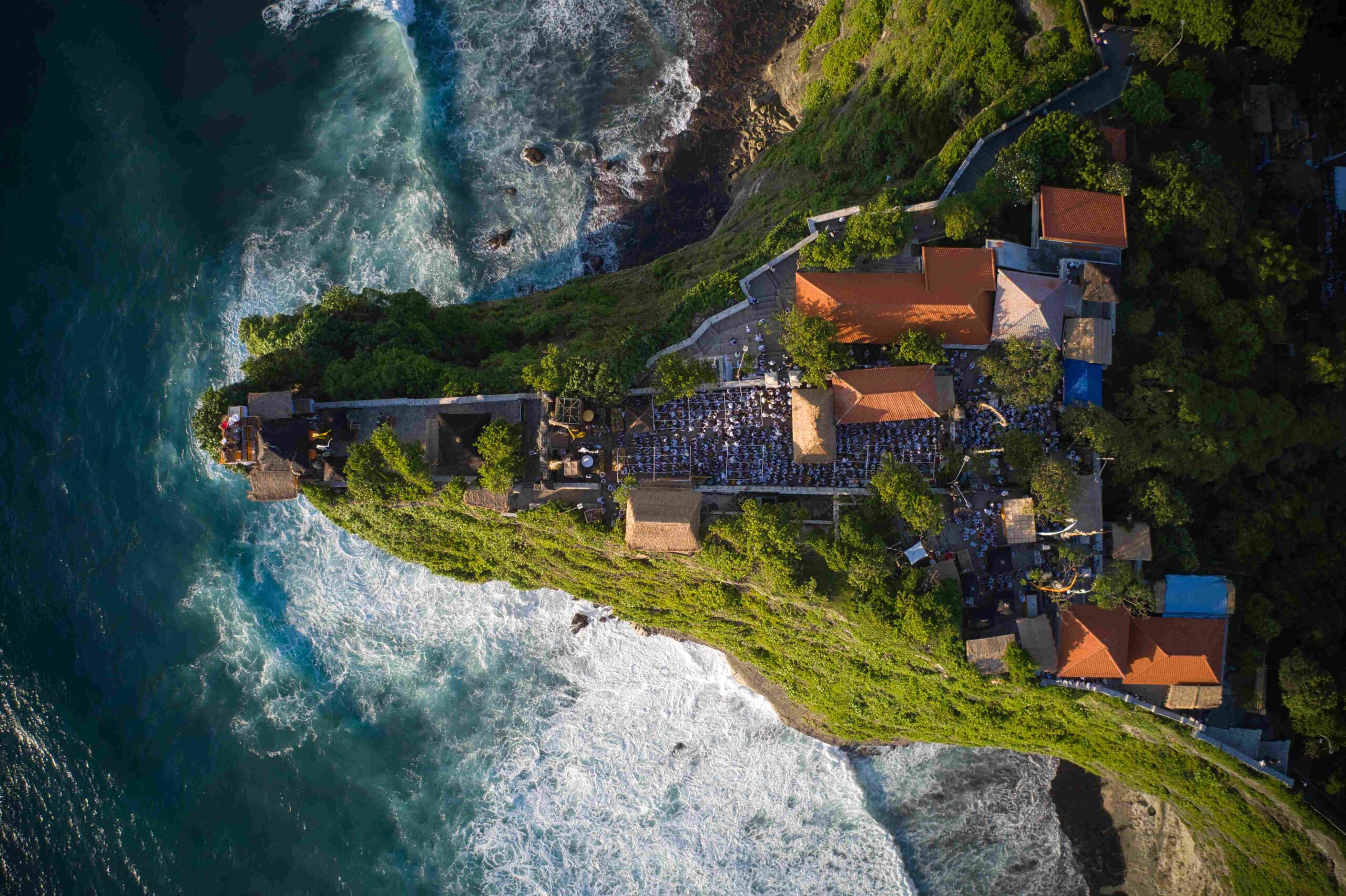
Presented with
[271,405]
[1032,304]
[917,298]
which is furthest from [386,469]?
[1032,304]

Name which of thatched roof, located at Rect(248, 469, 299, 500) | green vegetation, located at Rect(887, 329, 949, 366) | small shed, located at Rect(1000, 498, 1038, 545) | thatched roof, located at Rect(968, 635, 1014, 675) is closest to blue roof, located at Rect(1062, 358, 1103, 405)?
small shed, located at Rect(1000, 498, 1038, 545)

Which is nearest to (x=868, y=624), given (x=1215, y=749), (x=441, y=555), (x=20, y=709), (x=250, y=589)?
(x=1215, y=749)

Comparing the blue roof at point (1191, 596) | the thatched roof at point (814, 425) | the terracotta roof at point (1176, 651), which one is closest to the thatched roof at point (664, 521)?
the thatched roof at point (814, 425)

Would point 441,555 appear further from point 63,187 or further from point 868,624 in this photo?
point 63,187

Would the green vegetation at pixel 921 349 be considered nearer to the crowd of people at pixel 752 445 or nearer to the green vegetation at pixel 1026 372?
the green vegetation at pixel 1026 372

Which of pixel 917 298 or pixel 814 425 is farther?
pixel 814 425

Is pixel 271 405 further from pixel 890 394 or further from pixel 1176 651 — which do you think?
pixel 1176 651

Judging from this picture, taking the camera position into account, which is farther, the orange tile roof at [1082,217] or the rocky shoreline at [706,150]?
the rocky shoreline at [706,150]

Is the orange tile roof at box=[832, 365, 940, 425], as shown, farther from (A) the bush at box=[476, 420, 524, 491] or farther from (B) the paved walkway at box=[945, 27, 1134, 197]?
(A) the bush at box=[476, 420, 524, 491]
